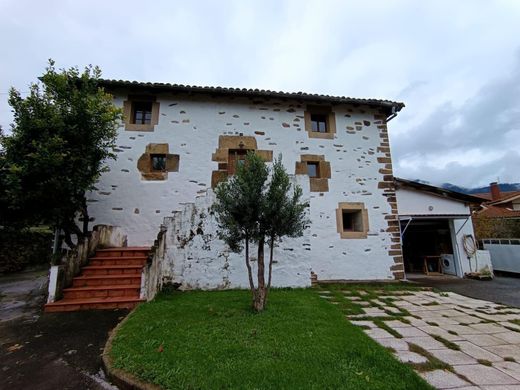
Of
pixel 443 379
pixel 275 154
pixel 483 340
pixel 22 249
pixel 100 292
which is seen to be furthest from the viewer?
pixel 22 249

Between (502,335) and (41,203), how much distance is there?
28.3 ft

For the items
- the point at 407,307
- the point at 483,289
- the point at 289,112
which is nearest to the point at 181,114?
the point at 289,112

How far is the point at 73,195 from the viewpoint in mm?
5305

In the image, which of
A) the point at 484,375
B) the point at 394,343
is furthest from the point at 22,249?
the point at 484,375

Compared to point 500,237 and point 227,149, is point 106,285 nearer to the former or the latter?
point 227,149

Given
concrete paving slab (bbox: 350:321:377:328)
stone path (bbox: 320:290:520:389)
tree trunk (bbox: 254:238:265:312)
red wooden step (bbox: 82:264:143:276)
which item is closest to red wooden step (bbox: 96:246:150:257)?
red wooden step (bbox: 82:264:143:276)

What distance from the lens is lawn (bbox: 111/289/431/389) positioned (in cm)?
227

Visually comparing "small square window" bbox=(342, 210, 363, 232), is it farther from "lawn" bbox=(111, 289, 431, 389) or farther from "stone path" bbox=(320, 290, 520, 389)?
"lawn" bbox=(111, 289, 431, 389)

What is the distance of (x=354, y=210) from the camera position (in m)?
8.00

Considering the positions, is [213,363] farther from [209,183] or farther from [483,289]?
[483,289]

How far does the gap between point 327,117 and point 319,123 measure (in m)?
0.36

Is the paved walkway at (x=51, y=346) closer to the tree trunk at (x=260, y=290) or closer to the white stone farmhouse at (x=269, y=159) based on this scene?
the tree trunk at (x=260, y=290)

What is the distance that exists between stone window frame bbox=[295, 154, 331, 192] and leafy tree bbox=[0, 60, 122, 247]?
17.8ft

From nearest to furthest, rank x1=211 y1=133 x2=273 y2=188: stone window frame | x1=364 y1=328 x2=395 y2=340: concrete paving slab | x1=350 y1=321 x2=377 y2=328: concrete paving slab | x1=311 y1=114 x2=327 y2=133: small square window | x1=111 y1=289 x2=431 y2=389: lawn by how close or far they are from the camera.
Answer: x1=111 y1=289 x2=431 y2=389: lawn < x1=364 y1=328 x2=395 y2=340: concrete paving slab < x1=350 y1=321 x2=377 y2=328: concrete paving slab < x1=211 y1=133 x2=273 y2=188: stone window frame < x1=311 y1=114 x2=327 y2=133: small square window
